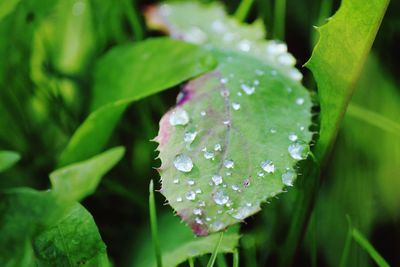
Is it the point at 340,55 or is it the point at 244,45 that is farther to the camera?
the point at 244,45

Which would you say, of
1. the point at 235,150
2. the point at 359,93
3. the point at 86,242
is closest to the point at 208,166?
the point at 235,150

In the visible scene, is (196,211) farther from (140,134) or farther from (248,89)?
(140,134)

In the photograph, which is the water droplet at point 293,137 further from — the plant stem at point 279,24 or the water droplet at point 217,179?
the plant stem at point 279,24

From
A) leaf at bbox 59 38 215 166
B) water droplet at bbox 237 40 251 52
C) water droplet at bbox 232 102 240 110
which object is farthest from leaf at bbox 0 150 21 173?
water droplet at bbox 237 40 251 52

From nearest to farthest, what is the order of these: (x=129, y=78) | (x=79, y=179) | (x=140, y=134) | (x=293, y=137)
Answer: (x=79, y=179) < (x=293, y=137) < (x=129, y=78) < (x=140, y=134)

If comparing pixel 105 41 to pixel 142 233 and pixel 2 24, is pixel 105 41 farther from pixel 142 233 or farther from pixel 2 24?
pixel 142 233

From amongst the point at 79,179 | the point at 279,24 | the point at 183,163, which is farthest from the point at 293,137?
the point at 279,24
